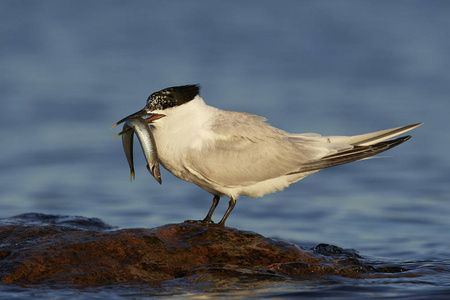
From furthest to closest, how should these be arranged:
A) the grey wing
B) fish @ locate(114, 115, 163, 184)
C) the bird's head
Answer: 1. the bird's head
2. the grey wing
3. fish @ locate(114, 115, 163, 184)

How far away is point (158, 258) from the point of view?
513cm

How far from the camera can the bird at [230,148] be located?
6059mm

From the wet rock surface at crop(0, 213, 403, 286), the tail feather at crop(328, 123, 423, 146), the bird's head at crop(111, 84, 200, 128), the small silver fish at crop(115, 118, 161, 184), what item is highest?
the bird's head at crop(111, 84, 200, 128)

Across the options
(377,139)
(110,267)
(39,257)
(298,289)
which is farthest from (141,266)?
(377,139)

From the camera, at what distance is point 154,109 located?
618cm

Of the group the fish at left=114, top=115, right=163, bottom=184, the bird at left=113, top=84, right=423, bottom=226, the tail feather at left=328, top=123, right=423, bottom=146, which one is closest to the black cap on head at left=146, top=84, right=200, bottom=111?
the bird at left=113, top=84, right=423, bottom=226

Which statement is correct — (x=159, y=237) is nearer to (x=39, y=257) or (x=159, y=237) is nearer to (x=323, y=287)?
(x=39, y=257)

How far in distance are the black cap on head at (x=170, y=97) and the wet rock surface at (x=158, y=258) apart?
46.3 inches

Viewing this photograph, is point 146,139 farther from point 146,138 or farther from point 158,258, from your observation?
point 158,258

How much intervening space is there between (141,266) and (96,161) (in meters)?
5.31

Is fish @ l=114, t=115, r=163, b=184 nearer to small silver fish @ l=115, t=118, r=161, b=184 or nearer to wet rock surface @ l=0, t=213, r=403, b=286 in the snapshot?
small silver fish @ l=115, t=118, r=161, b=184

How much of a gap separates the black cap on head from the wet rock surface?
46.3 inches

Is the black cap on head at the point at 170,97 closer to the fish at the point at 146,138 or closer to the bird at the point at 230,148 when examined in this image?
the bird at the point at 230,148

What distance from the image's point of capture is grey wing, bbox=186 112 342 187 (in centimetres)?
605
